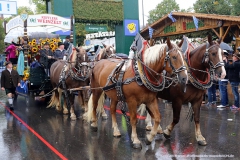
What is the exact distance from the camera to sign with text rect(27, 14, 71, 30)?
1066 cm

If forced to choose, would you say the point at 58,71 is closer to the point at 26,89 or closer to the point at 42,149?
the point at 26,89

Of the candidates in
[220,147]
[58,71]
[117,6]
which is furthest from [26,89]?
[117,6]

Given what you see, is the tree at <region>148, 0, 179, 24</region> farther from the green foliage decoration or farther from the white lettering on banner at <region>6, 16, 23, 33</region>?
the white lettering on banner at <region>6, 16, 23, 33</region>

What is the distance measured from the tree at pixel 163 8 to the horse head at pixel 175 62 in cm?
4843

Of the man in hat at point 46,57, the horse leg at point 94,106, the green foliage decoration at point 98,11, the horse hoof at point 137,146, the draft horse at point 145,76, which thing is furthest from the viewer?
the green foliage decoration at point 98,11

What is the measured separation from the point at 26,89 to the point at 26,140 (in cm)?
440

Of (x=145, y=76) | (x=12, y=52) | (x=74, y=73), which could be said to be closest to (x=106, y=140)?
(x=145, y=76)

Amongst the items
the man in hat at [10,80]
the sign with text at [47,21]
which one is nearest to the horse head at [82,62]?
the man in hat at [10,80]

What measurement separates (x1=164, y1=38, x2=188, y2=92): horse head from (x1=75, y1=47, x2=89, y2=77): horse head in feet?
10.5

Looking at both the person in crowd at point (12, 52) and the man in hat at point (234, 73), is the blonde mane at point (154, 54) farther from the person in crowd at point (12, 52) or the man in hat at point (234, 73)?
the person in crowd at point (12, 52)

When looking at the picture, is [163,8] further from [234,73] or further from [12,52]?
[234,73]

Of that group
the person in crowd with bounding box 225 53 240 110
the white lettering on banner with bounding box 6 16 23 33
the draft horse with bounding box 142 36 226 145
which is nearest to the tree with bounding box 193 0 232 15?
the person in crowd with bounding box 225 53 240 110

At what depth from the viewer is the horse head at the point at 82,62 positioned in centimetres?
795

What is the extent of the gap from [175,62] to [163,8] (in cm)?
5085
